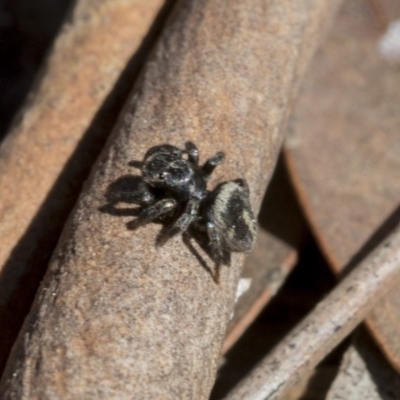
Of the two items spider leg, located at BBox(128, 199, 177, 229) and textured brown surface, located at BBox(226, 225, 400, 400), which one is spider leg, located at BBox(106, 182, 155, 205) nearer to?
spider leg, located at BBox(128, 199, 177, 229)

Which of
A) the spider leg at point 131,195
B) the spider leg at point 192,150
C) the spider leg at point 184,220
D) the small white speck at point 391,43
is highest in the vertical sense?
the small white speck at point 391,43

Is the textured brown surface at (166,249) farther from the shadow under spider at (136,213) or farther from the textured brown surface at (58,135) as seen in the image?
the textured brown surface at (58,135)

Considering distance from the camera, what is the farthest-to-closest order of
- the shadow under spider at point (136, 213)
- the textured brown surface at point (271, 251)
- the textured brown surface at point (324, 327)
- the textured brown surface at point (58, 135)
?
1. the textured brown surface at point (271, 251)
2. the textured brown surface at point (58, 135)
3. the textured brown surface at point (324, 327)
4. the shadow under spider at point (136, 213)

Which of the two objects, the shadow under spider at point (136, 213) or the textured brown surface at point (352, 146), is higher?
the textured brown surface at point (352, 146)

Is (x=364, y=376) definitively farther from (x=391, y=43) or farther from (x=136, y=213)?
(x=391, y=43)

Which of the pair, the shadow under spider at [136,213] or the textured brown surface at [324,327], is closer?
the shadow under spider at [136,213]

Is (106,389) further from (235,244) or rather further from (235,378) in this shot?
(235,378)

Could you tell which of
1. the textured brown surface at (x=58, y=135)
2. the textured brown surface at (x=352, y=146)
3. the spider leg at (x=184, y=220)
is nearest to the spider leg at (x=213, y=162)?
the spider leg at (x=184, y=220)

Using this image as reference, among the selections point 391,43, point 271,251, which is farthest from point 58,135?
point 391,43
